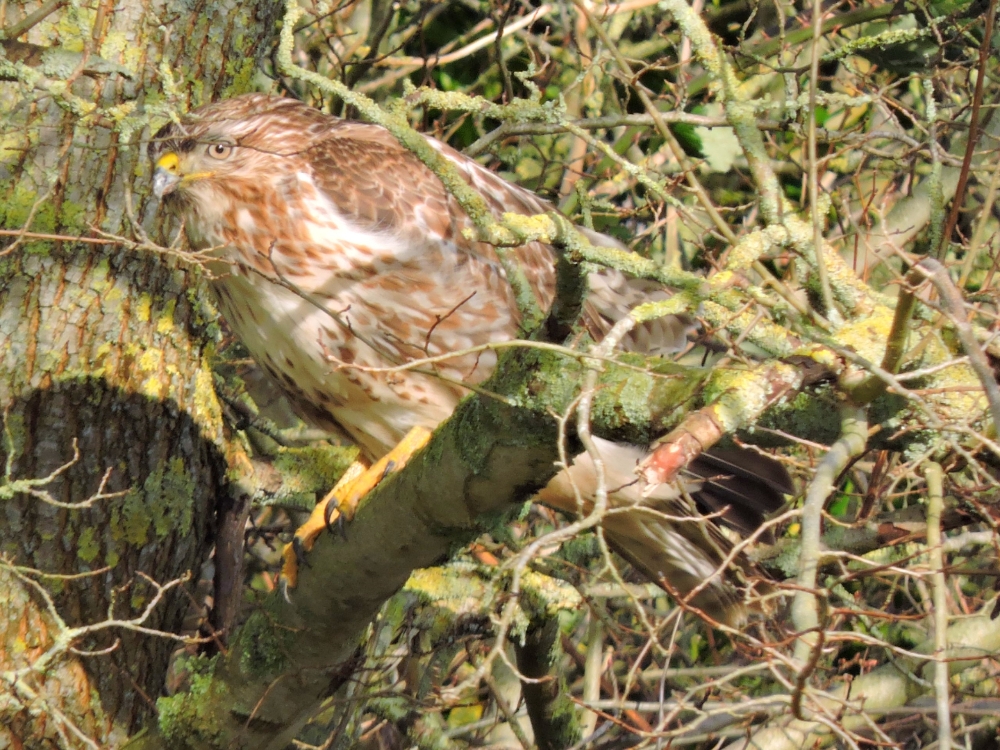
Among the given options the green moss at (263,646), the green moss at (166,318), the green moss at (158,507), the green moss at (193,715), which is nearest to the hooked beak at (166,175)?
the green moss at (166,318)

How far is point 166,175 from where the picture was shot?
2980 millimetres

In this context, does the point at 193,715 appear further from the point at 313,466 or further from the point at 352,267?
the point at 352,267

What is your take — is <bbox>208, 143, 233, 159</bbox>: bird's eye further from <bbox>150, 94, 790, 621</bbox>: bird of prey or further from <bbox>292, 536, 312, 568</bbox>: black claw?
<bbox>292, 536, 312, 568</bbox>: black claw

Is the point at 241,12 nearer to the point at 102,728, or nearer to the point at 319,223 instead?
the point at 319,223

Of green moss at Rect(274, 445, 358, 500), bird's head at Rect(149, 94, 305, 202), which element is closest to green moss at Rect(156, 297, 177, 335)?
bird's head at Rect(149, 94, 305, 202)

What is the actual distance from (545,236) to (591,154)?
8.59 ft

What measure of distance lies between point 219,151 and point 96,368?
2.15ft

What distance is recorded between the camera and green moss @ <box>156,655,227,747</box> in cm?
279

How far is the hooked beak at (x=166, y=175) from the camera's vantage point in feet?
9.71

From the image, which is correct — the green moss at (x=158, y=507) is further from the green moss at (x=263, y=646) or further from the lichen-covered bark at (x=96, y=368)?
the green moss at (x=263, y=646)

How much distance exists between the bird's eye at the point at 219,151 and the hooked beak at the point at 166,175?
0.09 meters

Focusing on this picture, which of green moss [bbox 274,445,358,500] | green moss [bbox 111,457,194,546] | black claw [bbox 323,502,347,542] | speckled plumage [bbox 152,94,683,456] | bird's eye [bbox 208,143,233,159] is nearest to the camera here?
black claw [bbox 323,502,347,542]

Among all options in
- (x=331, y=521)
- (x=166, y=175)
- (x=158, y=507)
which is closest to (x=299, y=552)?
(x=331, y=521)

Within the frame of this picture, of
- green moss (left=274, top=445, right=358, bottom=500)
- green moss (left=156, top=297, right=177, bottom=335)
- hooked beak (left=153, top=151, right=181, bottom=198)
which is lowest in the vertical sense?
green moss (left=274, top=445, right=358, bottom=500)
